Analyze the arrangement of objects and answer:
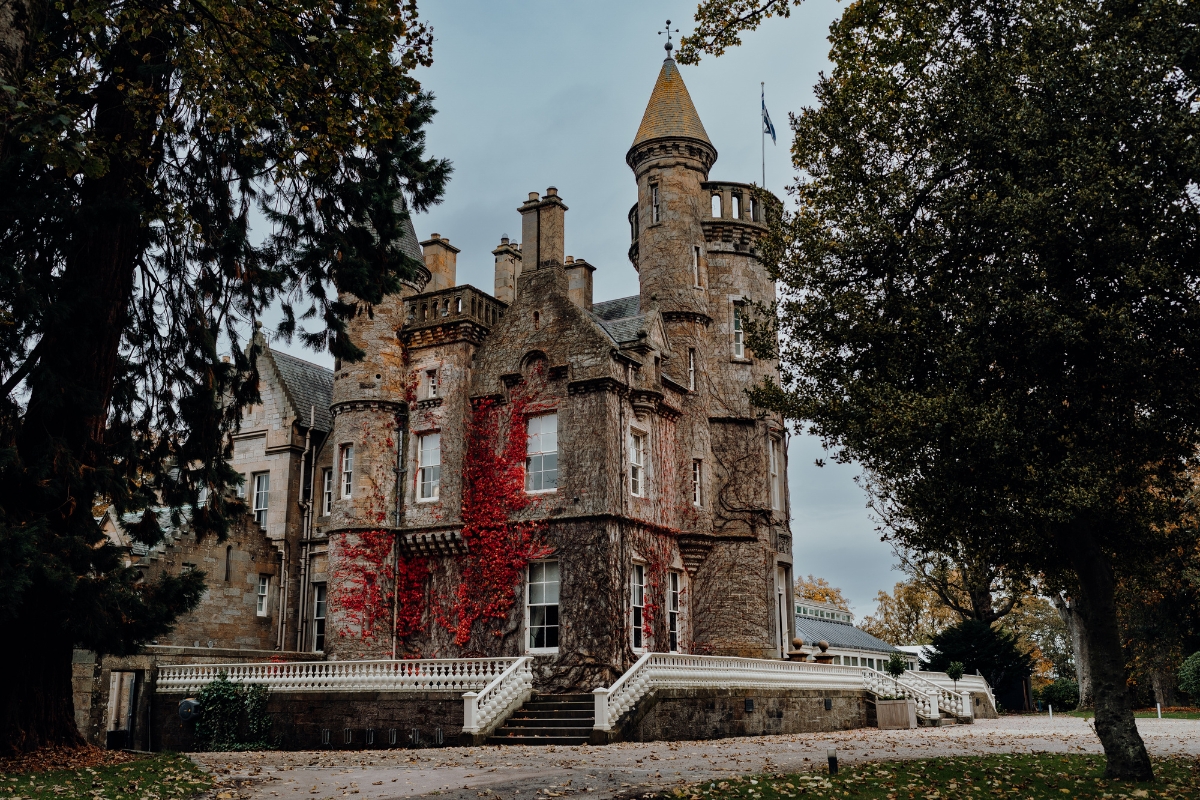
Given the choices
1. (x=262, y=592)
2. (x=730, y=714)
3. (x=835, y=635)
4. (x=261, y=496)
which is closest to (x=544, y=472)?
(x=730, y=714)

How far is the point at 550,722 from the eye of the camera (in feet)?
72.6

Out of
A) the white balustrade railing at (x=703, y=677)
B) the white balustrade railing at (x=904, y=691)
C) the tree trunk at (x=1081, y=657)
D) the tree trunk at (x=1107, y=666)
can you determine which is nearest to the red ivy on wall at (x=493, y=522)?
the white balustrade railing at (x=703, y=677)

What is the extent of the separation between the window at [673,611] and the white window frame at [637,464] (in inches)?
105

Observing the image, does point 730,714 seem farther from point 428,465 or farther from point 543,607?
point 428,465

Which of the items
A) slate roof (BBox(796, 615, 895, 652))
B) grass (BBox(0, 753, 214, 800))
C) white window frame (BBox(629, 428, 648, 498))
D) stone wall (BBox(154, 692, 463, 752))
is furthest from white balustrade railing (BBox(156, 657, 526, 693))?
slate roof (BBox(796, 615, 895, 652))

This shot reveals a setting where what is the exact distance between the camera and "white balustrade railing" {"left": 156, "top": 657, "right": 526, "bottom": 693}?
74.5ft

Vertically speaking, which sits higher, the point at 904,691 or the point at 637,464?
the point at 637,464

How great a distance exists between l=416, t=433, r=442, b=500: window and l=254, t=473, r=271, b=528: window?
696cm

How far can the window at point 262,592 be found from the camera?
31.7 metres

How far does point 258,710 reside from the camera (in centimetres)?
2464

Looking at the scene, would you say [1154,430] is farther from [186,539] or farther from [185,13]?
[186,539]

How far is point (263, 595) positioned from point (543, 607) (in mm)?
10619

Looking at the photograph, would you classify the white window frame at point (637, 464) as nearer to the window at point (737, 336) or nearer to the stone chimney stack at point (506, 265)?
the window at point (737, 336)

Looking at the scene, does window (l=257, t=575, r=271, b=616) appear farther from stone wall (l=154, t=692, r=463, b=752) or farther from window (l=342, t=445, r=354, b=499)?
stone wall (l=154, t=692, r=463, b=752)
